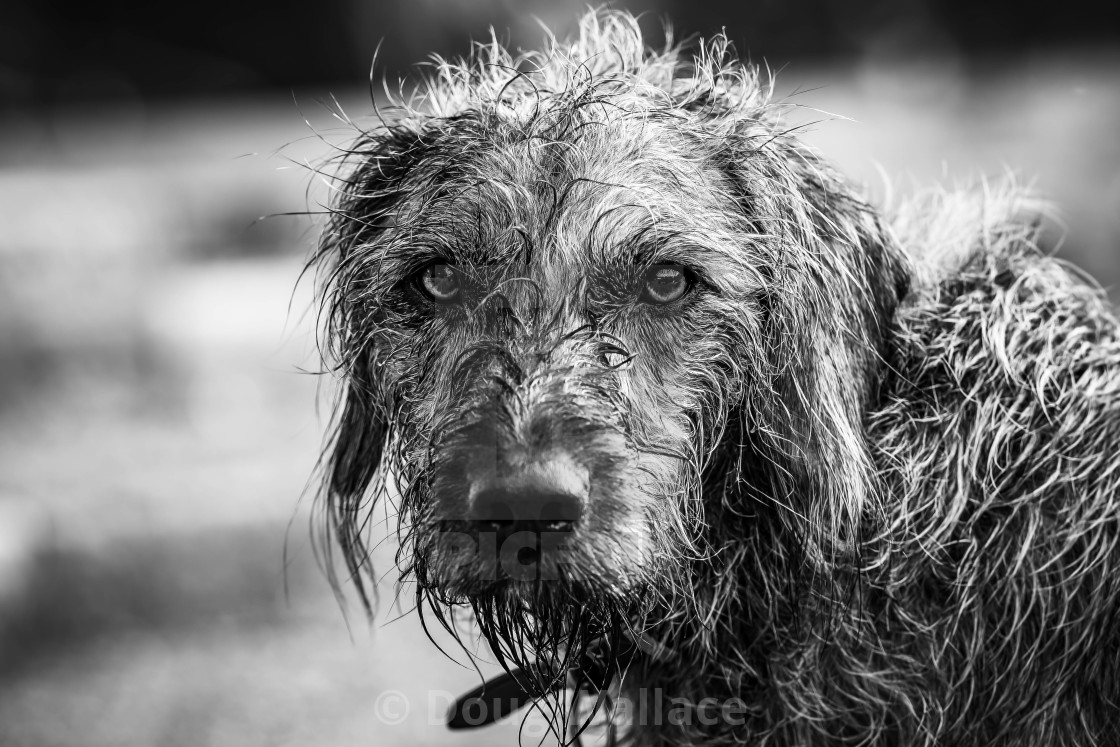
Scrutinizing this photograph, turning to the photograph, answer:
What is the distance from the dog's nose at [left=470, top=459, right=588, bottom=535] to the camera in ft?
6.30

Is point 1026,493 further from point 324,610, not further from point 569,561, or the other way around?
point 324,610

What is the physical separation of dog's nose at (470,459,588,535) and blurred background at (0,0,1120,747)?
1.16 metres

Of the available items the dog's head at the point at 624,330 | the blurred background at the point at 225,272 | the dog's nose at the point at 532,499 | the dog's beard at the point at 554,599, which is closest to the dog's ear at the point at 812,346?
the dog's head at the point at 624,330

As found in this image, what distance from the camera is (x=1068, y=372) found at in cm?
246

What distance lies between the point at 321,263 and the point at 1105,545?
7.13 feet

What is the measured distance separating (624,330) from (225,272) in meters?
7.59

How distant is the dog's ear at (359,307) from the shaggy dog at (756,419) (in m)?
0.04

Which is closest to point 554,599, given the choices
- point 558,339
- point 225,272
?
point 558,339

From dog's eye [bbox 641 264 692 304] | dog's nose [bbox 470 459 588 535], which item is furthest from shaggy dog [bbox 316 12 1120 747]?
dog's nose [bbox 470 459 588 535]

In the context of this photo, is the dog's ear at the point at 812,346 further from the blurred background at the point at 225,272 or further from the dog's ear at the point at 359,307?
the dog's ear at the point at 359,307

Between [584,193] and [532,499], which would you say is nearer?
Result: [532,499]

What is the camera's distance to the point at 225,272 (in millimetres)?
9109

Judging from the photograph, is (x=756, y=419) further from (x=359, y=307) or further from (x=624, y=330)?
(x=359, y=307)

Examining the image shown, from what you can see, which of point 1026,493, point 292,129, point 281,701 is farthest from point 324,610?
point 292,129
